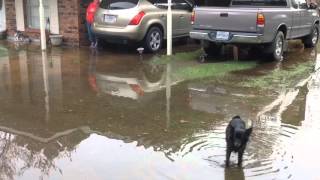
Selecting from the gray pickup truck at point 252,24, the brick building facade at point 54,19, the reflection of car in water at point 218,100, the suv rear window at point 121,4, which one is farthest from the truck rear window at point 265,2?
the brick building facade at point 54,19

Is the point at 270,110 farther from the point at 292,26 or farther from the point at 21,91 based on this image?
the point at 292,26

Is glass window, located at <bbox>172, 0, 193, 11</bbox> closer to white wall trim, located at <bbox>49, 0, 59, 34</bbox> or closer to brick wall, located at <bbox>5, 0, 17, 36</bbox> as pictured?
white wall trim, located at <bbox>49, 0, 59, 34</bbox>

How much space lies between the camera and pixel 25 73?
35.4 feet

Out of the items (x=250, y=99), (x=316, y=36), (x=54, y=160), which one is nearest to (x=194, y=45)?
(x=316, y=36)

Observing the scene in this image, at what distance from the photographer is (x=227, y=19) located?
11.4 meters

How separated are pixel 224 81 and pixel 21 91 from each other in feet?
12.7

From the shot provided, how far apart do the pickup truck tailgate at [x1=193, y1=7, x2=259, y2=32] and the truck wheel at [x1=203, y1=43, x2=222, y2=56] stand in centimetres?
104

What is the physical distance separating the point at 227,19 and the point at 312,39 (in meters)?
4.21

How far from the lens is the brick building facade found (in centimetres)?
1475

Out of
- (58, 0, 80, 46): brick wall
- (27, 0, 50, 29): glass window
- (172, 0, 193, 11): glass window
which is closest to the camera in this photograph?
(172, 0, 193, 11): glass window

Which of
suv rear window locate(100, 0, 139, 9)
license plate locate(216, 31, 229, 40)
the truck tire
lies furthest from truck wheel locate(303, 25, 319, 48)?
suv rear window locate(100, 0, 139, 9)

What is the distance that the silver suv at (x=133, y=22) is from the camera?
13.0 meters

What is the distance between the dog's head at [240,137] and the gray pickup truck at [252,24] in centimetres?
619

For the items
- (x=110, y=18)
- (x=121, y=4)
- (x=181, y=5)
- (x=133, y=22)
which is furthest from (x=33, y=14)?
(x=181, y=5)
